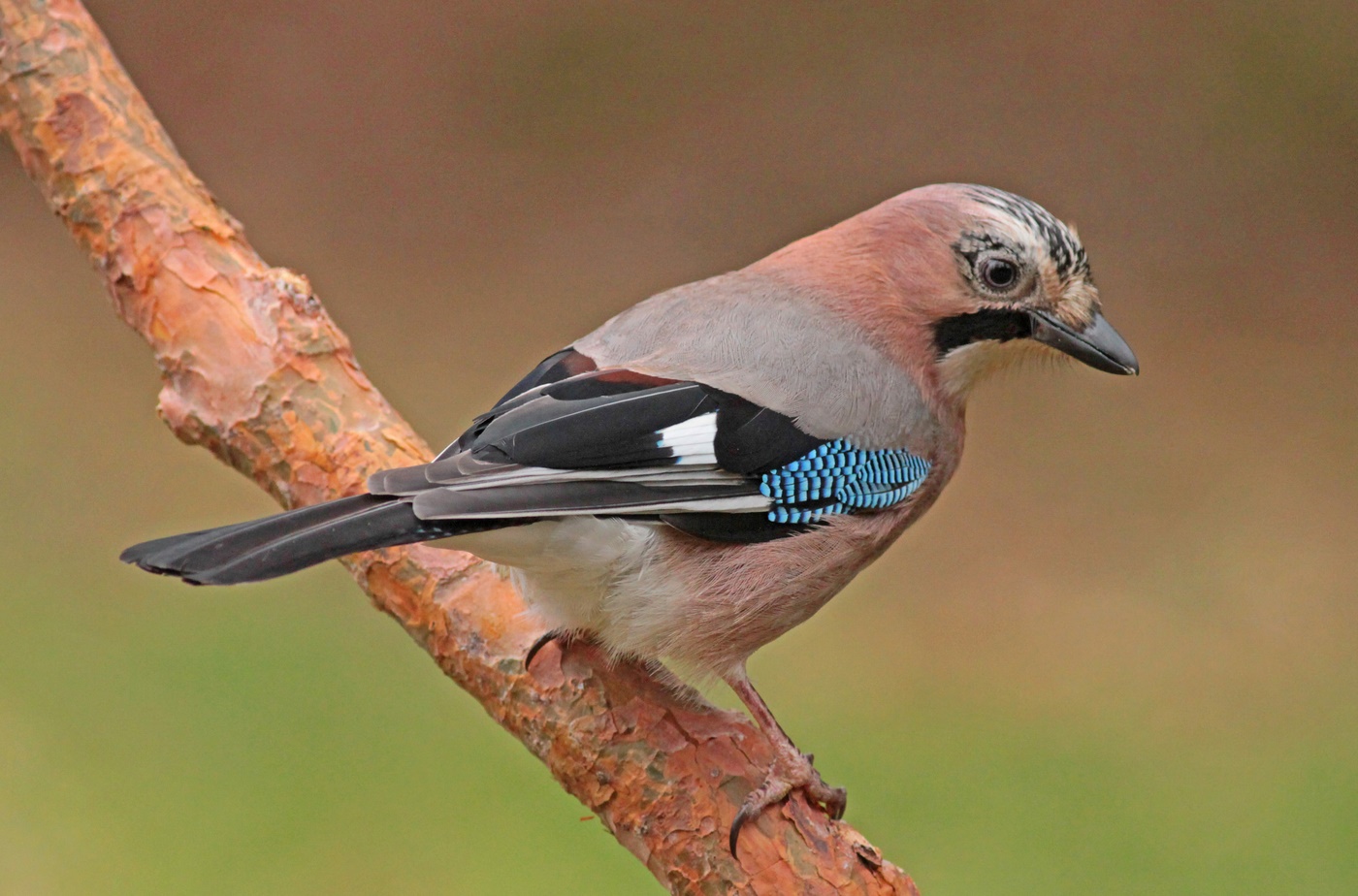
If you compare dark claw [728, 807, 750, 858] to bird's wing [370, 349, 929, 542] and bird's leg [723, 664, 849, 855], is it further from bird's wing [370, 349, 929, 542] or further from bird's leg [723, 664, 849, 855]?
bird's wing [370, 349, 929, 542]

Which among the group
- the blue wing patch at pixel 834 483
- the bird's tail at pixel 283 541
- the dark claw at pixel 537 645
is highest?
the bird's tail at pixel 283 541

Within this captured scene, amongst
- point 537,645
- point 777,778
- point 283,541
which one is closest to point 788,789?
point 777,778

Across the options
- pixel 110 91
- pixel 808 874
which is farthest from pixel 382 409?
pixel 808 874

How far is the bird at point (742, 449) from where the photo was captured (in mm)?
2582

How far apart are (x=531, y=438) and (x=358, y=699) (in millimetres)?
3599

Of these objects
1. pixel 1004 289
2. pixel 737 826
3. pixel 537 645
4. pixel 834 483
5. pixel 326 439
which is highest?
pixel 326 439

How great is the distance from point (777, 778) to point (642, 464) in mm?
650

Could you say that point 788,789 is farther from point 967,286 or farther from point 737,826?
point 967,286

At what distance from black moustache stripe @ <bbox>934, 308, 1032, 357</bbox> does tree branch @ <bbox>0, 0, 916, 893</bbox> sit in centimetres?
96

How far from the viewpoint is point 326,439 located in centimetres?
318

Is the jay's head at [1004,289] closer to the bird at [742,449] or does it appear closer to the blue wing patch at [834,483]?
the bird at [742,449]

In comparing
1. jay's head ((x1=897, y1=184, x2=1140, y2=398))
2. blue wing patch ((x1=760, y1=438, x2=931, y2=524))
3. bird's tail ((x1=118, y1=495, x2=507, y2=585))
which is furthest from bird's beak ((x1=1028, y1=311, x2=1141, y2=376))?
bird's tail ((x1=118, y1=495, x2=507, y2=585))

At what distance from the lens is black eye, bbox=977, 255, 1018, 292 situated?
3186 mm

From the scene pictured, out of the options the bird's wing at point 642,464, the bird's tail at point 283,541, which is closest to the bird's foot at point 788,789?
the bird's wing at point 642,464
